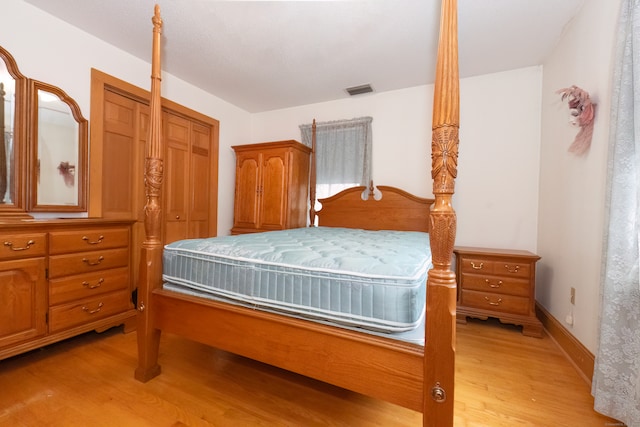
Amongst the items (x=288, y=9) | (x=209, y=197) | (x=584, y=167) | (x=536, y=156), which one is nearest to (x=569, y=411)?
(x=584, y=167)

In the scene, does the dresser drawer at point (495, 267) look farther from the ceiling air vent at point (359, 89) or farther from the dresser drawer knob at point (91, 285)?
the dresser drawer knob at point (91, 285)

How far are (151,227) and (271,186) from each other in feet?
6.55

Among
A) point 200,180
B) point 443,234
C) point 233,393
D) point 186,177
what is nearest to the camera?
point 443,234

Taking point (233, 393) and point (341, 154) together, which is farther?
point (341, 154)

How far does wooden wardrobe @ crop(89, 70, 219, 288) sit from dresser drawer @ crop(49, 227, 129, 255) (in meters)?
0.46

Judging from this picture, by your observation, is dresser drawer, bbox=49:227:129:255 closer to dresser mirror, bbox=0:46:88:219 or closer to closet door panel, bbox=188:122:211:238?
dresser mirror, bbox=0:46:88:219

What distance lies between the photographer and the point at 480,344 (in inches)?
80.0

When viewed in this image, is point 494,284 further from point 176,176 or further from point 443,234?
point 176,176

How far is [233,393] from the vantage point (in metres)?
1.43

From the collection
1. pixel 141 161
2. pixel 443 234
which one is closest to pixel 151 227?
pixel 443 234

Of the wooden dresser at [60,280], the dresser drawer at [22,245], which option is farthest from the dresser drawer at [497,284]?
the dresser drawer at [22,245]

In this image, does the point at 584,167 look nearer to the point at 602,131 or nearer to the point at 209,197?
the point at 602,131

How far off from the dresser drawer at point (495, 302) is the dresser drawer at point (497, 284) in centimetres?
4

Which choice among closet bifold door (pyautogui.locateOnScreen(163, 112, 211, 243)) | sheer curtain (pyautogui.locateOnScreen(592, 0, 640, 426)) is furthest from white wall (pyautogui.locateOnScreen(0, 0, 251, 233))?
sheer curtain (pyautogui.locateOnScreen(592, 0, 640, 426))
